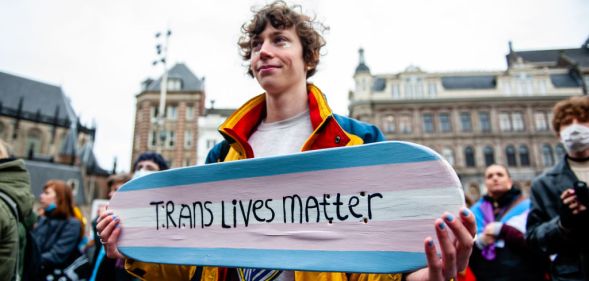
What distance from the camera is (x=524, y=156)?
3116cm

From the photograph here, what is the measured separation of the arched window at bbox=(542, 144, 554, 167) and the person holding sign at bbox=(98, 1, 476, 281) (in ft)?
121

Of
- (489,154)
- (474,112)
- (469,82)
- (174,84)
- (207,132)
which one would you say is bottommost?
(489,154)

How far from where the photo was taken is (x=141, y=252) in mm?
1390

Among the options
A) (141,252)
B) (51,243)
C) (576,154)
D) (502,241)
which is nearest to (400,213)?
(141,252)

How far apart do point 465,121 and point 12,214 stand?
35.2 metres

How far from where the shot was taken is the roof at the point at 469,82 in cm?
3369

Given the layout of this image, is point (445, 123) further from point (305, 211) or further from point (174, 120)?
point (305, 211)

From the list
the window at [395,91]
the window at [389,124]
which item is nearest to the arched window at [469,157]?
the window at [389,124]

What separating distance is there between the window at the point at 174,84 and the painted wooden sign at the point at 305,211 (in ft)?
117

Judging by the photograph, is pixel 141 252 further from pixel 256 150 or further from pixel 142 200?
pixel 256 150

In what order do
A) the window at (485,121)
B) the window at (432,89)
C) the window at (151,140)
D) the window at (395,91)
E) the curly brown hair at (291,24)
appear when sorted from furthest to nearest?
the window at (395,91), the window at (432,89), the window at (485,121), the window at (151,140), the curly brown hair at (291,24)

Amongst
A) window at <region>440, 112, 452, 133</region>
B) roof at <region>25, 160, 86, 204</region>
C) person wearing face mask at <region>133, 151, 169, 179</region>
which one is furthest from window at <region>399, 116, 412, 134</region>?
roof at <region>25, 160, 86, 204</region>

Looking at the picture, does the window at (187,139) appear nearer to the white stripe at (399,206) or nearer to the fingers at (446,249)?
the white stripe at (399,206)

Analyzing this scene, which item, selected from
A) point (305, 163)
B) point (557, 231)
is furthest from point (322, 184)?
point (557, 231)
